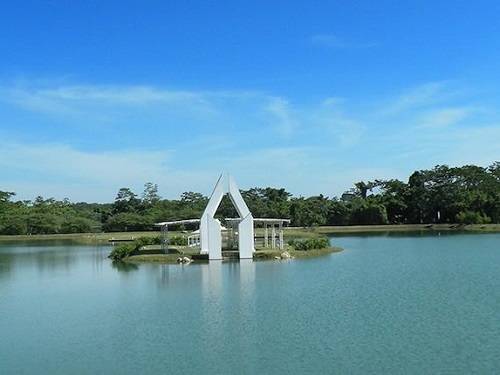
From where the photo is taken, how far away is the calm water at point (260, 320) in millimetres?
14086

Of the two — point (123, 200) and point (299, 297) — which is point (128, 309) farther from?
point (123, 200)

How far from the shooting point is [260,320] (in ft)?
60.5

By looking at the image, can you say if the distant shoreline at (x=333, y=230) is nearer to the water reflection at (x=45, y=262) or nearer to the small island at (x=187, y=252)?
the water reflection at (x=45, y=262)

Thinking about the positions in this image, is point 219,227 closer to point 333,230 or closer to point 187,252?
point 187,252

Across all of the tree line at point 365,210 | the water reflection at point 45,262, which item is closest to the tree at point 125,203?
the tree line at point 365,210

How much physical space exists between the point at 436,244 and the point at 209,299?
2897 centimetres

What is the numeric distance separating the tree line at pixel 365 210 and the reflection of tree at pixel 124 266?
1540 inches

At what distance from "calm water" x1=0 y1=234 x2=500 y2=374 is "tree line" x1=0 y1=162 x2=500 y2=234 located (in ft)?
142

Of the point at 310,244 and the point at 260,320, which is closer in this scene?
the point at 260,320

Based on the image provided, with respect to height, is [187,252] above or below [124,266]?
above

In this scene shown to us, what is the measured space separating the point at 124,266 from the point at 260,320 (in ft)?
66.9

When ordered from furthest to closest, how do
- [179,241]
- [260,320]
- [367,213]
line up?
[367,213] < [179,241] < [260,320]

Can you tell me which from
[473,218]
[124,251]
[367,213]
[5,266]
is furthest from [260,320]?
[367,213]

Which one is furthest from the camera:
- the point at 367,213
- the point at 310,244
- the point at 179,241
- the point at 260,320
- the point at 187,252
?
the point at 367,213
